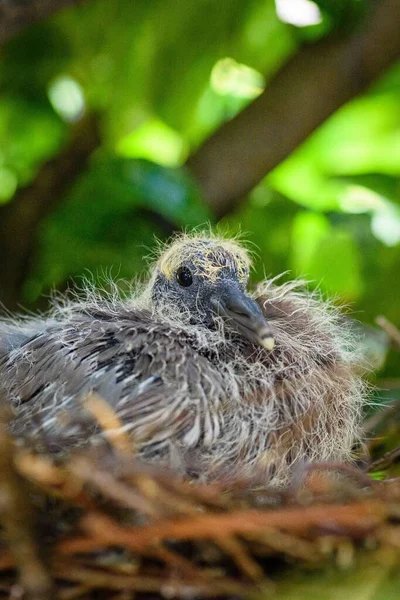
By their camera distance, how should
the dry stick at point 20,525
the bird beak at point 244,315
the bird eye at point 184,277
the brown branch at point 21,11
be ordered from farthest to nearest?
1. the brown branch at point 21,11
2. the bird eye at point 184,277
3. the bird beak at point 244,315
4. the dry stick at point 20,525

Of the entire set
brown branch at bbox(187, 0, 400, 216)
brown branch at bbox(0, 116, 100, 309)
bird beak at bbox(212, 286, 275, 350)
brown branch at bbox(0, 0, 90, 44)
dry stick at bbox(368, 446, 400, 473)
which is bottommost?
dry stick at bbox(368, 446, 400, 473)

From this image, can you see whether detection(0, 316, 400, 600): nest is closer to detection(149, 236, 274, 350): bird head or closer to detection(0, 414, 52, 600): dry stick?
detection(0, 414, 52, 600): dry stick

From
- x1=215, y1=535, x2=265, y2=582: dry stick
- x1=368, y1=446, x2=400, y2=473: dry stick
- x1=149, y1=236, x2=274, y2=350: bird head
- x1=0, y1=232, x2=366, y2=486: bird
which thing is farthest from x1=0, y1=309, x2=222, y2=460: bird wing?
x1=368, y1=446, x2=400, y2=473: dry stick

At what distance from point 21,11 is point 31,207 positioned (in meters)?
0.51

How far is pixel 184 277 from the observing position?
155 cm

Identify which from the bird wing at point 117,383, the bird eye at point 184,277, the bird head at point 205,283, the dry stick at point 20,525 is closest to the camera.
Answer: the dry stick at point 20,525

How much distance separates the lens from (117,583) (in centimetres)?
93

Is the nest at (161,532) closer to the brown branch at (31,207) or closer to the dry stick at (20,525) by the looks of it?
the dry stick at (20,525)

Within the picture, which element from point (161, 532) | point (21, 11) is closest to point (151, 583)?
point (161, 532)

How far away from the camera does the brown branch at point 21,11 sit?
1682 millimetres

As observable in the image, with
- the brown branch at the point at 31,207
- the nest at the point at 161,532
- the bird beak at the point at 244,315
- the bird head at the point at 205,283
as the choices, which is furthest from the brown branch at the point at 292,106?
the nest at the point at 161,532

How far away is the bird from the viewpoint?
1.15 metres

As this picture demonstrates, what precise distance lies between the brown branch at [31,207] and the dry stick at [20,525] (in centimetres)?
120

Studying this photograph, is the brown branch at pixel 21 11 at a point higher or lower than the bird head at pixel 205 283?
higher
